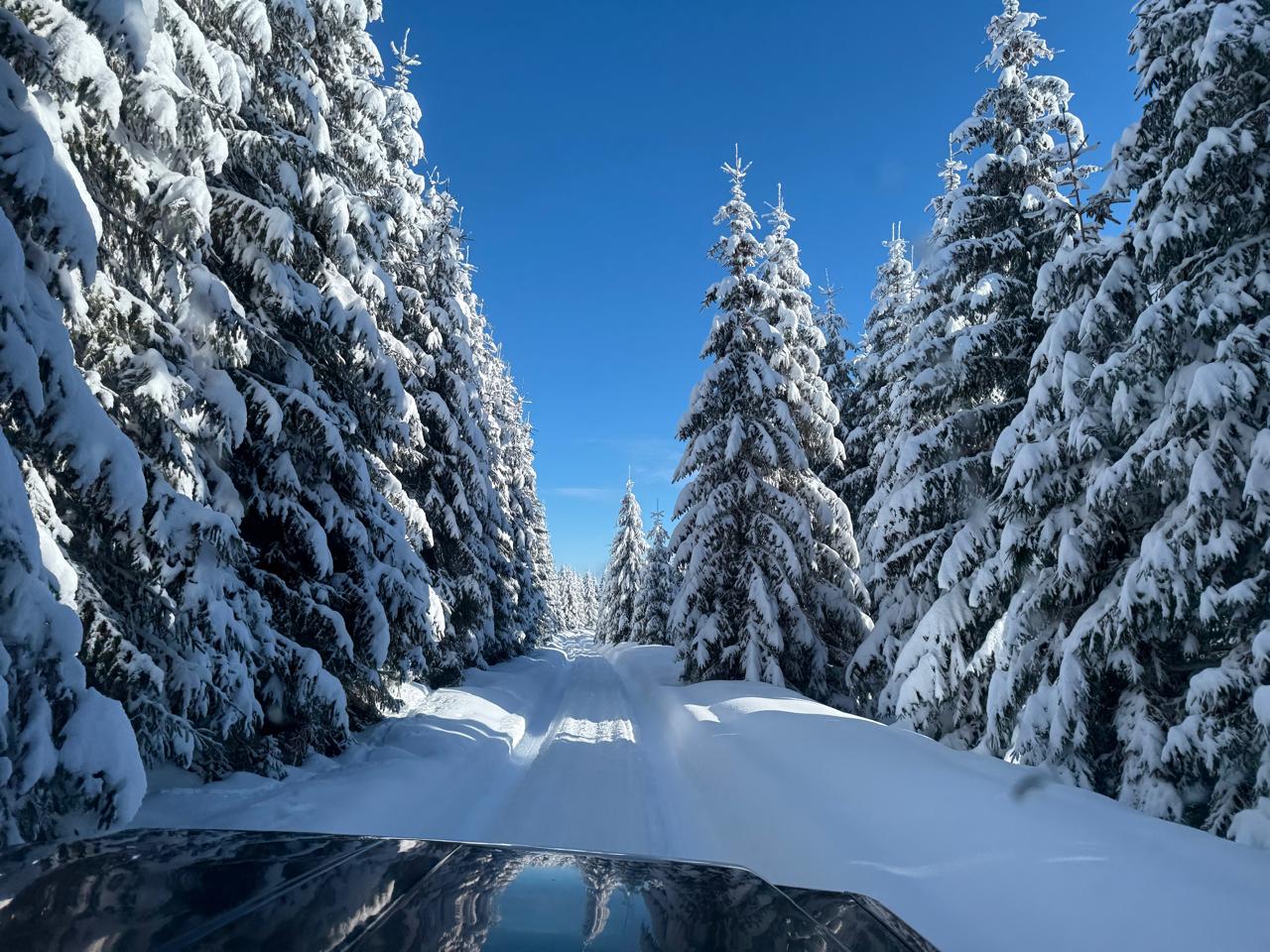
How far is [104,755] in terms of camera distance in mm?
3432

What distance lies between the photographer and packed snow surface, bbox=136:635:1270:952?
3.13 meters

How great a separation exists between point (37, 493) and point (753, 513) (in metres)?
13.1

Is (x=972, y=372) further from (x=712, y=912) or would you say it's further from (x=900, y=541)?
(x=712, y=912)

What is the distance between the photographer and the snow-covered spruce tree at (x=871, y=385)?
17578 millimetres

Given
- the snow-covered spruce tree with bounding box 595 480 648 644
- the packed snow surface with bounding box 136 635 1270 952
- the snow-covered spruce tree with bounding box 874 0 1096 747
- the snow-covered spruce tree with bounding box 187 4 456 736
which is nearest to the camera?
the packed snow surface with bounding box 136 635 1270 952

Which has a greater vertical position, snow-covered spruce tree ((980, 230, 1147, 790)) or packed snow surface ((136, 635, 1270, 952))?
snow-covered spruce tree ((980, 230, 1147, 790))

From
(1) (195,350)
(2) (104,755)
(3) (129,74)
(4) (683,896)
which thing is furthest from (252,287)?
(4) (683,896)

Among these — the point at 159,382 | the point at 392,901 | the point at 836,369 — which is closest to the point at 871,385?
the point at 836,369

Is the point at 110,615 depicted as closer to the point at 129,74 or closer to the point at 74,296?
the point at 74,296

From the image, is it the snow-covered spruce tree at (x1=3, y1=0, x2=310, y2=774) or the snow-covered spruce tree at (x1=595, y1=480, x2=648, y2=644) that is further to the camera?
the snow-covered spruce tree at (x1=595, y1=480, x2=648, y2=644)

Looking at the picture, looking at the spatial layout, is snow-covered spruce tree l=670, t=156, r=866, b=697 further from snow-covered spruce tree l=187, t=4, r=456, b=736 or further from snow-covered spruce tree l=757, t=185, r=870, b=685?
snow-covered spruce tree l=187, t=4, r=456, b=736

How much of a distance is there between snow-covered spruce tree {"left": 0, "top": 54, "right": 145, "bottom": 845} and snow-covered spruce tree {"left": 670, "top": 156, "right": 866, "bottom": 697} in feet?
39.5

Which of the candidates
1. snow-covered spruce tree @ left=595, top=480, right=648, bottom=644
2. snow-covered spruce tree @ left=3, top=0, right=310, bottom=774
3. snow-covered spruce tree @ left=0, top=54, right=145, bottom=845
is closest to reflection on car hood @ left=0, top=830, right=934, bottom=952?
snow-covered spruce tree @ left=0, top=54, right=145, bottom=845

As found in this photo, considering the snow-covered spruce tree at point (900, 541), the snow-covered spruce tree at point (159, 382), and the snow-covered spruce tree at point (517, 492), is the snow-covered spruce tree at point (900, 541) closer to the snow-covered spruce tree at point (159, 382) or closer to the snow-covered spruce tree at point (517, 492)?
the snow-covered spruce tree at point (159, 382)
